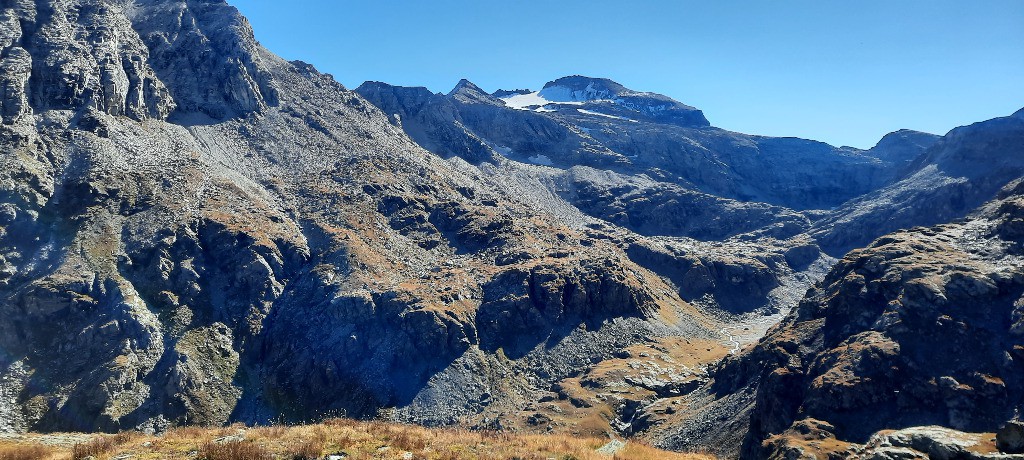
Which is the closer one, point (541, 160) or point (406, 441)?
point (406, 441)

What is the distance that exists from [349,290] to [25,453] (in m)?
49.8

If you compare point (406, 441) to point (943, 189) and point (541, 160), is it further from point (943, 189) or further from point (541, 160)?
point (541, 160)

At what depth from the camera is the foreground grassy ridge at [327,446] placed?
58.6ft

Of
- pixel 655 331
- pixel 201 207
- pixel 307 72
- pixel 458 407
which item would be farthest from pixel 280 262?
pixel 307 72

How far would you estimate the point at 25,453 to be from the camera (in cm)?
1961

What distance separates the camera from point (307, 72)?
144m

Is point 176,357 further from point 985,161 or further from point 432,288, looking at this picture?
point 985,161

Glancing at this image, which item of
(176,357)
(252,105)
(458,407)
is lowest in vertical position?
(458,407)

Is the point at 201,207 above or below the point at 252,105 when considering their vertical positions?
below

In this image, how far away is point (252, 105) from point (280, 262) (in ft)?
178

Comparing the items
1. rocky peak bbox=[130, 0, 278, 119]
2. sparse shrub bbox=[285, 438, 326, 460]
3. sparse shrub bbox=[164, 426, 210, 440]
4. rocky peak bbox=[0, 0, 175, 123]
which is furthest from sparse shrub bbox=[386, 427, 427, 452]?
rocky peak bbox=[130, 0, 278, 119]

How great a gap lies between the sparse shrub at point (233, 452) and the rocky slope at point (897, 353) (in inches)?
1121

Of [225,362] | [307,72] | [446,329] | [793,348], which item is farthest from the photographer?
[307,72]

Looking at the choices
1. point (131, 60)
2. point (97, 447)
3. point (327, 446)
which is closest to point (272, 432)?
point (327, 446)
